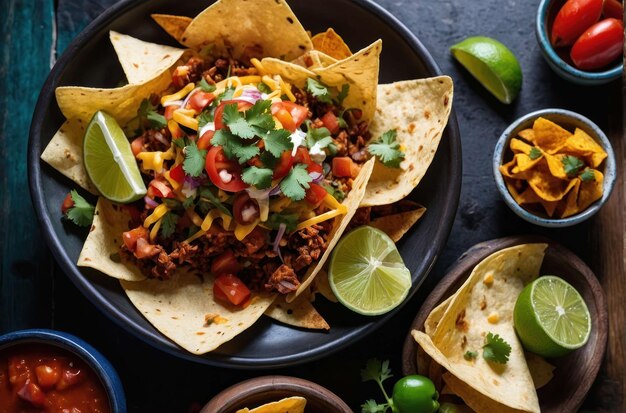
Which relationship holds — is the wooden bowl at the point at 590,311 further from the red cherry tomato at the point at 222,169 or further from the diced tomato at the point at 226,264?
the red cherry tomato at the point at 222,169

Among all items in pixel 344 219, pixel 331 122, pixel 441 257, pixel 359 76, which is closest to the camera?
pixel 344 219

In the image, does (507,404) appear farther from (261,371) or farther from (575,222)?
(261,371)

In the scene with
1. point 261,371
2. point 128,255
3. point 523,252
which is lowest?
point 261,371

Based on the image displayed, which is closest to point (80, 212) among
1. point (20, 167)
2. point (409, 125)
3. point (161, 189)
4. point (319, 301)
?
point (161, 189)

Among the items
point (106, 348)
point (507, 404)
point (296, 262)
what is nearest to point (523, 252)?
point (507, 404)

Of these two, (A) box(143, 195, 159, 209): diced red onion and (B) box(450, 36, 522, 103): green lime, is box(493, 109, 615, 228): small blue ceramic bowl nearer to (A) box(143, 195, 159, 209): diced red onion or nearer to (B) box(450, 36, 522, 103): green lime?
(B) box(450, 36, 522, 103): green lime

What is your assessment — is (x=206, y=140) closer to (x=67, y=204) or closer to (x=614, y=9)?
(x=67, y=204)
